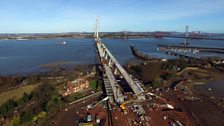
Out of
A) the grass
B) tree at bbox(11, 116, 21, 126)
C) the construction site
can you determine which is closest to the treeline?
tree at bbox(11, 116, 21, 126)

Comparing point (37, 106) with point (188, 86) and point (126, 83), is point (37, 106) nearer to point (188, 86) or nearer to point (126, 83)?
point (126, 83)

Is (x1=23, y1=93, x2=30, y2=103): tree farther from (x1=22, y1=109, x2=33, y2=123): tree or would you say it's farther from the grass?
(x1=22, y1=109, x2=33, y2=123): tree

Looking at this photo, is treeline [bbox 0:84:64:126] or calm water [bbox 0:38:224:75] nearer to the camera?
treeline [bbox 0:84:64:126]

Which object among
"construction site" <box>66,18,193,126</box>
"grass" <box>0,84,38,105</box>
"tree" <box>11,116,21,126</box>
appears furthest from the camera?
"grass" <box>0,84,38,105</box>

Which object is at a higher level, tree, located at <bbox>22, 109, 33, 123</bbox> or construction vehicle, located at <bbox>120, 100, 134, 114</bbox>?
construction vehicle, located at <bbox>120, 100, 134, 114</bbox>

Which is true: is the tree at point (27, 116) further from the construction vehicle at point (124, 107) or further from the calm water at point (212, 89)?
the calm water at point (212, 89)

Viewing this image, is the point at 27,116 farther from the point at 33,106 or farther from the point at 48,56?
the point at 48,56

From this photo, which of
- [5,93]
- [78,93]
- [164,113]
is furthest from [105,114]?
[5,93]

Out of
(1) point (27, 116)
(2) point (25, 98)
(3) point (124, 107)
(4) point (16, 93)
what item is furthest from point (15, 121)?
(3) point (124, 107)
